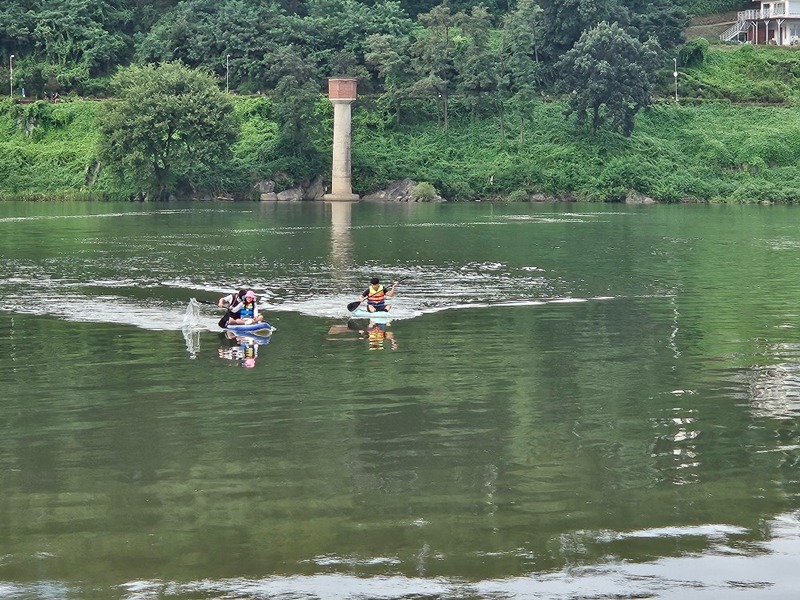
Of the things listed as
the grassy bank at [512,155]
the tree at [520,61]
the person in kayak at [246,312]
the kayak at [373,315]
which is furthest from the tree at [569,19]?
the person in kayak at [246,312]

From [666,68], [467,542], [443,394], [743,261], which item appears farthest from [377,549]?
[666,68]

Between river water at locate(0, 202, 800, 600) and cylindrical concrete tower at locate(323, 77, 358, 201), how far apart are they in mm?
58797

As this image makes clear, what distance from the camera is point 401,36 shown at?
4535 inches

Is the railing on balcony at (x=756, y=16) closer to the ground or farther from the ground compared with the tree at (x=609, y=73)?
farther from the ground

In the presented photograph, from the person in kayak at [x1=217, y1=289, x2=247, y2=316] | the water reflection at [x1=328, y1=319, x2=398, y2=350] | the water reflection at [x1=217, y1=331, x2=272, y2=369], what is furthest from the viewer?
the person in kayak at [x1=217, y1=289, x2=247, y2=316]

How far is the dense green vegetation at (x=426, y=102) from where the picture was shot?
104250 millimetres

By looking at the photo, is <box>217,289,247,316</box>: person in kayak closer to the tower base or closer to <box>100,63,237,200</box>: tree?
<box>100,63,237,200</box>: tree

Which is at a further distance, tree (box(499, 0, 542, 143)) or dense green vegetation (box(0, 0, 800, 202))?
tree (box(499, 0, 542, 143))

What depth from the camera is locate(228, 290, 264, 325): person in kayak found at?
106ft

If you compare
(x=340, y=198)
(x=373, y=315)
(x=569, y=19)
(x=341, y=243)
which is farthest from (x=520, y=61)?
(x=373, y=315)

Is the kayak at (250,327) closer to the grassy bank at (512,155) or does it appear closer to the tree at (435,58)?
the grassy bank at (512,155)

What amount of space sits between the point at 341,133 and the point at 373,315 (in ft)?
228

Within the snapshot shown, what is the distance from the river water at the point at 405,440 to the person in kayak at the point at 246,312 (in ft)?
2.58

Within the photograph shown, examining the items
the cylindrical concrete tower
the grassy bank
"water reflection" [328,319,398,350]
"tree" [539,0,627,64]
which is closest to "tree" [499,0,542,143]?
"tree" [539,0,627,64]
